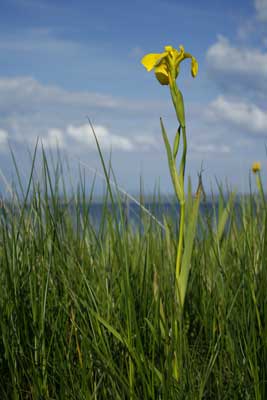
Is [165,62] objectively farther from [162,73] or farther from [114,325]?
[114,325]

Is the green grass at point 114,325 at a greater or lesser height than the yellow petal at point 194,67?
lesser

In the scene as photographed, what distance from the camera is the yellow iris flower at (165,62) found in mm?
931

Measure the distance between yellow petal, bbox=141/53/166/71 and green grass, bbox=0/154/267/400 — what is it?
0.78ft

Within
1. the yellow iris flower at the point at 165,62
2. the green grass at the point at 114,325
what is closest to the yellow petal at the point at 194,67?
the yellow iris flower at the point at 165,62

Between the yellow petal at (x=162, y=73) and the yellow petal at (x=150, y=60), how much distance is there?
0.01m

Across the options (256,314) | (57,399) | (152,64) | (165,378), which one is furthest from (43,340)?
(152,64)

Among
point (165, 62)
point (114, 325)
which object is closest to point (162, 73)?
point (165, 62)

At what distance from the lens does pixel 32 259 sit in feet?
3.79

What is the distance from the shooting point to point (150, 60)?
94 centimetres

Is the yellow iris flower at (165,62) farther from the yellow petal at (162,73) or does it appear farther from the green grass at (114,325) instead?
the green grass at (114,325)

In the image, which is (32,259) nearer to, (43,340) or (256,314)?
(43,340)

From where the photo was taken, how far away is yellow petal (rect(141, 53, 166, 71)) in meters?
0.94

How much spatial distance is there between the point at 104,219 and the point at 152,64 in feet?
1.26

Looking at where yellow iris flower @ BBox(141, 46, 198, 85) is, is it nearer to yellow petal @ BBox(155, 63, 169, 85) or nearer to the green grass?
yellow petal @ BBox(155, 63, 169, 85)
